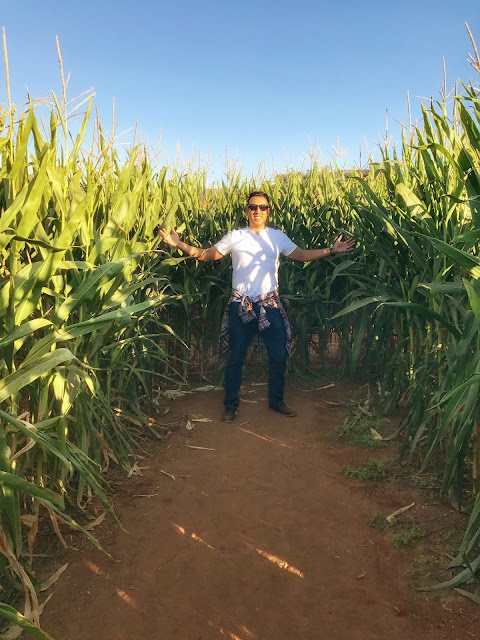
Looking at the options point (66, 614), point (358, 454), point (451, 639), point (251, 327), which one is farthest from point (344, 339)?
point (66, 614)

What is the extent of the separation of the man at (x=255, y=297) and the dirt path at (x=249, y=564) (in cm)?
73

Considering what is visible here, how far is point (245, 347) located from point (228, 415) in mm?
544

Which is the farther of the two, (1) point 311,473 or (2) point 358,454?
(2) point 358,454

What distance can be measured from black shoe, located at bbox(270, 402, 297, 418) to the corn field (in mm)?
688

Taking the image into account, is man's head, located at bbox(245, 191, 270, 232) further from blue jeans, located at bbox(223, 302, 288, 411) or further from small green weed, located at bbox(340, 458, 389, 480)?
small green weed, located at bbox(340, 458, 389, 480)

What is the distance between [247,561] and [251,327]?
2001 millimetres

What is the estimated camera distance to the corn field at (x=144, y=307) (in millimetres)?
1720

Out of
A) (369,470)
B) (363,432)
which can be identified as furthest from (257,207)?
(369,470)

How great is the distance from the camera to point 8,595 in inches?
72.2

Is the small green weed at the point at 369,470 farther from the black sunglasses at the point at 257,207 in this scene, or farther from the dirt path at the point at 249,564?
the black sunglasses at the point at 257,207

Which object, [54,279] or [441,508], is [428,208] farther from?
[54,279]

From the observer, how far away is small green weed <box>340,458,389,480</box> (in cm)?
278

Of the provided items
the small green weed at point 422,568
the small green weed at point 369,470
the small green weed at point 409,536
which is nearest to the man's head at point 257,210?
the small green weed at point 369,470

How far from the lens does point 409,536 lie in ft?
7.27
